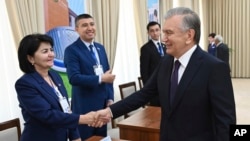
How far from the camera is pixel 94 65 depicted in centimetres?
272

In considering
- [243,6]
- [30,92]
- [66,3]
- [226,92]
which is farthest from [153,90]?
[243,6]

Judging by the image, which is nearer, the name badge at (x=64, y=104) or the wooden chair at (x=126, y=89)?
the name badge at (x=64, y=104)

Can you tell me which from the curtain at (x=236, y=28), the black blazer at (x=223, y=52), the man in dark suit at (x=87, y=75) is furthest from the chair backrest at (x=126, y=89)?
the curtain at (x=236, y=28)

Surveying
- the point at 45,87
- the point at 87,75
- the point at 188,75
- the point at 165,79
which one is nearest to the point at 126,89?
the point at 87,75

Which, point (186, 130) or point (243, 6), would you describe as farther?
point (243, 6)

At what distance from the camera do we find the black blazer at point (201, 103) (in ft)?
4.84

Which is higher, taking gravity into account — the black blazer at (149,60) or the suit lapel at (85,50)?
the suit lapel at (85,50)

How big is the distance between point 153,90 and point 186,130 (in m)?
0.48

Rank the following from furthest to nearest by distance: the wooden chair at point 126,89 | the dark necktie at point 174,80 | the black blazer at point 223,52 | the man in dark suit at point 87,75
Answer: the black blazer at point 223,52 < the wooden chair at point 126,89 < the man in dark suit at point 87,75 < the dark necktie at point 174,80

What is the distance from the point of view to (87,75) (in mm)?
2617

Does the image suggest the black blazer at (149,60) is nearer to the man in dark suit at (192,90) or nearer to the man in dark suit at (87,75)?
the man in dark suit at (87,75)

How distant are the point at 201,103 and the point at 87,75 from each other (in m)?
1.35

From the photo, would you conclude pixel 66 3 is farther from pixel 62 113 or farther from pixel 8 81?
pixel 62 113

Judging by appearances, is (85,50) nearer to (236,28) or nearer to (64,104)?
(64,104)
